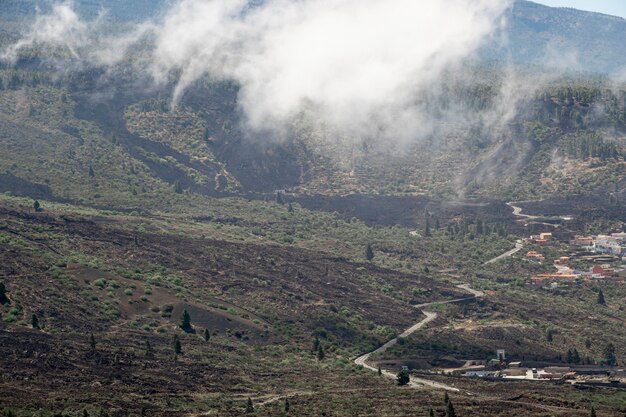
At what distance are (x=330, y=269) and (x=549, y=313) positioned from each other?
2417 cm

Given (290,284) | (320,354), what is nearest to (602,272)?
(290,284)

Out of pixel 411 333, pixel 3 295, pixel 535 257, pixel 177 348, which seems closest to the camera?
pixel 177 348

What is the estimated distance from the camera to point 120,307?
118m

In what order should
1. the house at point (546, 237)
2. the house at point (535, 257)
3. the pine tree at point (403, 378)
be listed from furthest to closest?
the house at point (546, 237)
the house at point (535, 257)
the pine tree at point (403, 378)

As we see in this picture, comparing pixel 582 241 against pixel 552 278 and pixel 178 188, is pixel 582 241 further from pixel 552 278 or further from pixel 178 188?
pixel 178 188

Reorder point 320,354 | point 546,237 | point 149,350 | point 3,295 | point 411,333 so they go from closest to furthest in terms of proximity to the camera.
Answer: point 149,350
point 3,295
point 320,354
point 411,333
point 546,237

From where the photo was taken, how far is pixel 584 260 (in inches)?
6388

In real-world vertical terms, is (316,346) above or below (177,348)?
above

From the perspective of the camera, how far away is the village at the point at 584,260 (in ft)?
505

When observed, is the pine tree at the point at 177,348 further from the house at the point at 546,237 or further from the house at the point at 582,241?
the house at the point at 582,241

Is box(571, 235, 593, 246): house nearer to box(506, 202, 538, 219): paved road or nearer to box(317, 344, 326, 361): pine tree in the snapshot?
box(506, 202, 538, 219): paved road

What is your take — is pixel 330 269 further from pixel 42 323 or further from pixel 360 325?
pixel 42 323

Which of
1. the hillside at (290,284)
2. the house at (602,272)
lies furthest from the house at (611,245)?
the house at (602,272)

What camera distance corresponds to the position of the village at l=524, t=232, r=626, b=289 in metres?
154
